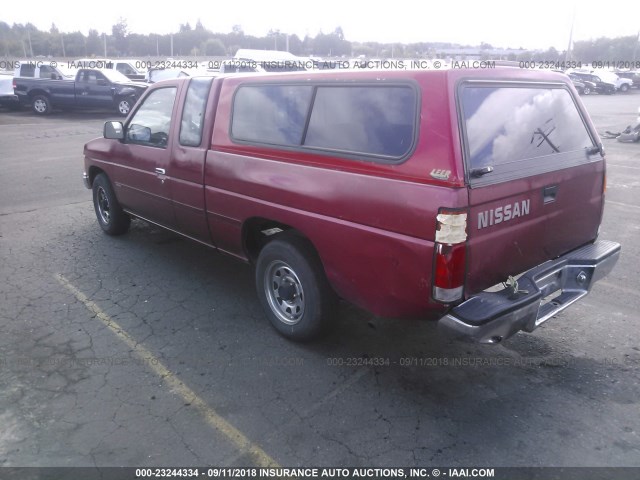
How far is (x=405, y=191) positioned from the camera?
9.09 ft

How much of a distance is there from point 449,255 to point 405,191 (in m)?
0.42

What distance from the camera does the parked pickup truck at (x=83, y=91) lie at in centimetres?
1855

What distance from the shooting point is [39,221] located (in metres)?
6.70

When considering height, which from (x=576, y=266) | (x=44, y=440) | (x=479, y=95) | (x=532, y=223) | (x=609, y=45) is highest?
(x=609, y=45)

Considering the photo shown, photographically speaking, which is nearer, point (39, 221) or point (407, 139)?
point (407, 139)

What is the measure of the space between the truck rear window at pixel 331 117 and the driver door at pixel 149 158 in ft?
3.37

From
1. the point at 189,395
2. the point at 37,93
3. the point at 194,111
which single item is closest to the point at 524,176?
the point at 189,395

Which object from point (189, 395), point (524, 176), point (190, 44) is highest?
point (190, 44)

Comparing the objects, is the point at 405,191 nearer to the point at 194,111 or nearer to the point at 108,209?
the point at 194,111

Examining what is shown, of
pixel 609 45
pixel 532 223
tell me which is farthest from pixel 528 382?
pixel 609 45

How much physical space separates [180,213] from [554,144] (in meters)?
3.15

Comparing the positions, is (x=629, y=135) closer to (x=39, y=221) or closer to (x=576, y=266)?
(x=576, y=266)

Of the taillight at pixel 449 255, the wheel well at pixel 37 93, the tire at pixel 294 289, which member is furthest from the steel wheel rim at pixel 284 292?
the wheel well at pixel 37 93

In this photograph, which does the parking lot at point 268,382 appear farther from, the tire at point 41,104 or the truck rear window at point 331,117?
the tire at point 41,104
